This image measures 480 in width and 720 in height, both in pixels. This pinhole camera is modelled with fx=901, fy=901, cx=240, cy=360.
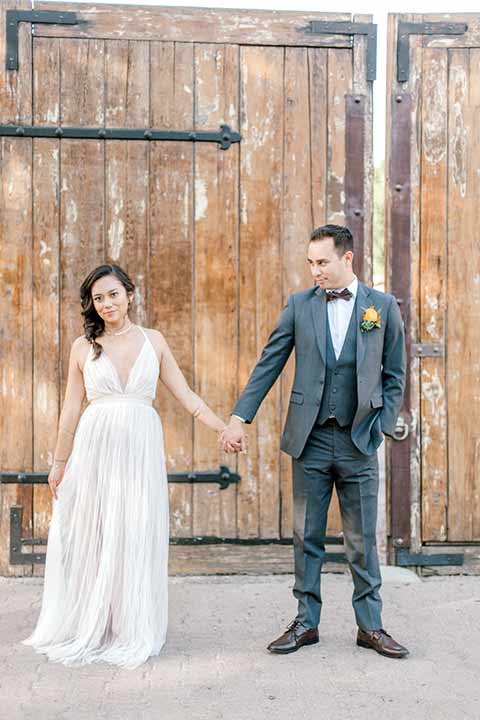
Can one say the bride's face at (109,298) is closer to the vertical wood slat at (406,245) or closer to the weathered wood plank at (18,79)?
the weathered wood plank at (18,79)

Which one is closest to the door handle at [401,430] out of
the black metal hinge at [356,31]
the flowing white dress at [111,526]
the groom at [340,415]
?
the groom at [340,415]

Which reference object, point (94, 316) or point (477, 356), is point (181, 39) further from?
point (477, 356)

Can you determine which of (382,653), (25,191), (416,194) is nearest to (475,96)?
(416,194)

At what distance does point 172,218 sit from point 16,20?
124 cm

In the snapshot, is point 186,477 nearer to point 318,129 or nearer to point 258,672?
point 258,672

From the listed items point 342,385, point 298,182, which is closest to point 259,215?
point 298,182

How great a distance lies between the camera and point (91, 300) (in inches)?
144

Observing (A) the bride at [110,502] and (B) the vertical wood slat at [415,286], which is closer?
(A) the bride at [110,502]

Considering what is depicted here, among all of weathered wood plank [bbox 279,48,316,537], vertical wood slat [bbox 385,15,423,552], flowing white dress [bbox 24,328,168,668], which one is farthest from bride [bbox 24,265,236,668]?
vertical wood slat [bbox 385,15,423,552]

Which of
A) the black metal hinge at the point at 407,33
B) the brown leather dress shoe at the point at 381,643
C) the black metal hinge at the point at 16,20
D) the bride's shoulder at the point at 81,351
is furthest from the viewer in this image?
the black metal hinge at the point at 407,33

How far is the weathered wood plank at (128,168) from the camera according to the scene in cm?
451

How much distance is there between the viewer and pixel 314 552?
3621mm

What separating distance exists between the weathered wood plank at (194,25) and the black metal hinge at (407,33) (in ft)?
0.87

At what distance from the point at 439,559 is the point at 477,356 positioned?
107 cm
